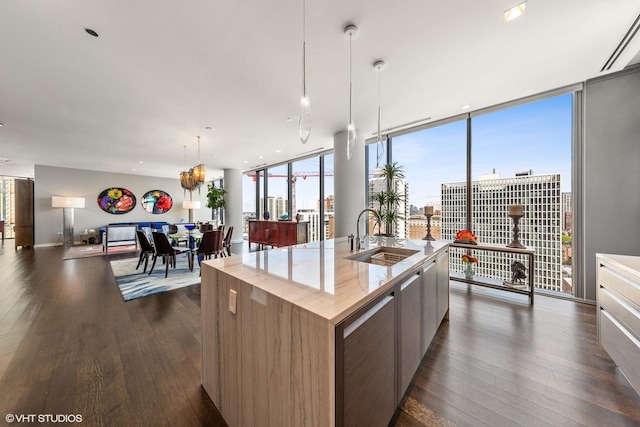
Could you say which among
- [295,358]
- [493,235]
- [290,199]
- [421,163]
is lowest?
[295,358]

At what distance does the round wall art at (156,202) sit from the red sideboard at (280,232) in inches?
204

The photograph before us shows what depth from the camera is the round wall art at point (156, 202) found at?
9711mm

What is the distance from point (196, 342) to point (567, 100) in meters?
5.45

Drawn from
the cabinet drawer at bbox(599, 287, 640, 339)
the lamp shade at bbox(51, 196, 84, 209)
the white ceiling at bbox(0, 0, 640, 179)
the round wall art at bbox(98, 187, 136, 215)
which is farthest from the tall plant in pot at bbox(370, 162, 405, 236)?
the round wall art at bbox(98, 187, 136, 215)

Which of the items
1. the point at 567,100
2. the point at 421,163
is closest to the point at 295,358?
the point at 421,163

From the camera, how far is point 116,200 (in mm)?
9086

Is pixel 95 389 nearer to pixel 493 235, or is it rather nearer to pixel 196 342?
pixel 196 342

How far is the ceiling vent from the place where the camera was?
196cm

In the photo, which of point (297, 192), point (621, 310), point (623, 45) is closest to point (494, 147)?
point (623, 45)

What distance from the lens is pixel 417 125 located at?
14.3ft

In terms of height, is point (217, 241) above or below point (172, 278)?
above

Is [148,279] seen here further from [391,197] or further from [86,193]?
[86,193]

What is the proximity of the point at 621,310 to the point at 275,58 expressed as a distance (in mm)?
3531

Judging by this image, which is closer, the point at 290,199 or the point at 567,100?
the point at 567,100
